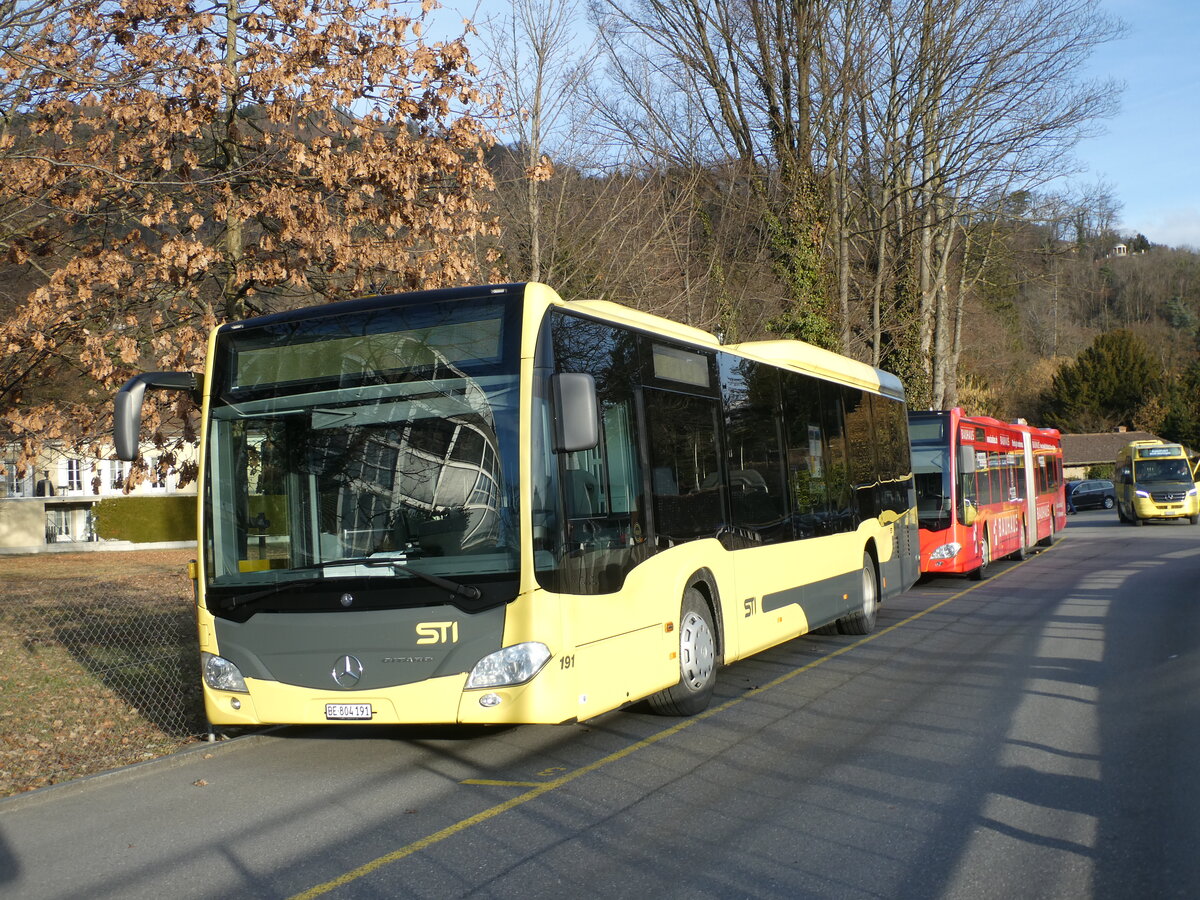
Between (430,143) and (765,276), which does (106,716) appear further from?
(765,276)

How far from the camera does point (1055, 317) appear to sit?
96938 mm

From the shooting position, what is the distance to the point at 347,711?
766cm

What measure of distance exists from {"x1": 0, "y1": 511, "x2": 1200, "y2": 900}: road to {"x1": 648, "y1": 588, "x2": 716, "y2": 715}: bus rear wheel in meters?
0.16

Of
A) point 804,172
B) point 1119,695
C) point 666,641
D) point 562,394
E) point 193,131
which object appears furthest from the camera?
point 804,172

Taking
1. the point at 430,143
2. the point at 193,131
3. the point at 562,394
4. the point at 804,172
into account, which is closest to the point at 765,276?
the point at 804,172

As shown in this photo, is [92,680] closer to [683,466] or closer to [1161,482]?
[683,466]

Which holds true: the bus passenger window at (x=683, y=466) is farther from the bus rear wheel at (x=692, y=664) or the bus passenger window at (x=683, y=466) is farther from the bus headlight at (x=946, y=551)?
the bus headlight at (x=946, y=551)

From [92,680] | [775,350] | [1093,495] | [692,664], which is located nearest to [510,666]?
[692,664]

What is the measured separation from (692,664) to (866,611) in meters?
→ 5.83

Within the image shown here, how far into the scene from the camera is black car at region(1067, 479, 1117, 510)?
64938 millimetres

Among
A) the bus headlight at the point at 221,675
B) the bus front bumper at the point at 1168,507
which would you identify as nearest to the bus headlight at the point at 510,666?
the bus headlight at the point at 221,675

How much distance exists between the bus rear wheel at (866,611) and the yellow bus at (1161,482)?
3104 cm

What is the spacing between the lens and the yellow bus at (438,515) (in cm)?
747

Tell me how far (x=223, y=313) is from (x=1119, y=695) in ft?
32.3
